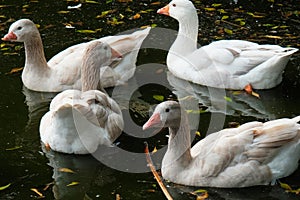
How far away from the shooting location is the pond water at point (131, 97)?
7473 millimetres

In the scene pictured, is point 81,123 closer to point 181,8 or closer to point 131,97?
point 131,97

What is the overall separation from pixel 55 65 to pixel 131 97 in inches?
49.5

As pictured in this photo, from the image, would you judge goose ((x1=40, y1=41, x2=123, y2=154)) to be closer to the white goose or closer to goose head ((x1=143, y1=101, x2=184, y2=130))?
goose head ((x1=143, y1=101, x2=184, y2=130))

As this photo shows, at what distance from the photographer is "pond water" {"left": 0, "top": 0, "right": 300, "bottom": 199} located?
7.47m

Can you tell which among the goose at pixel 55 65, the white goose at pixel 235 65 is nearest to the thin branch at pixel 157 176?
the goose at pixel 55 65

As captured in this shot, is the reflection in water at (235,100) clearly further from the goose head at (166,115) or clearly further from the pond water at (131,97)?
the goose head at (166,115)

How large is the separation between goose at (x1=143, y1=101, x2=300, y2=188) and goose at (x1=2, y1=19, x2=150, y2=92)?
232 cm

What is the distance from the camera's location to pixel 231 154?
7324mm

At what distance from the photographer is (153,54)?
11.0 metres

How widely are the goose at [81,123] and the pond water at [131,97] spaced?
0.53 ft

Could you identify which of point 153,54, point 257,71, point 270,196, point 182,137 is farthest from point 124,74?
point 270,196

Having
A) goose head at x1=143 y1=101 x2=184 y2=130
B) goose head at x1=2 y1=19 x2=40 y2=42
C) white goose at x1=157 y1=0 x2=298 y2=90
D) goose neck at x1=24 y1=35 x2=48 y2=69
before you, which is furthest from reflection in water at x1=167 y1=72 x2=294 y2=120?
goose head at x1=2 y1=19 x2=40 y2=42

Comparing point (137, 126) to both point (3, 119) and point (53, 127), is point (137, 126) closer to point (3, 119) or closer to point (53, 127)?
point (53, 127)

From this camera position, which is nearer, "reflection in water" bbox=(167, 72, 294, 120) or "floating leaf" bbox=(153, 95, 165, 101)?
"reflection in water" bbox=(167, 72, 294, 120)
